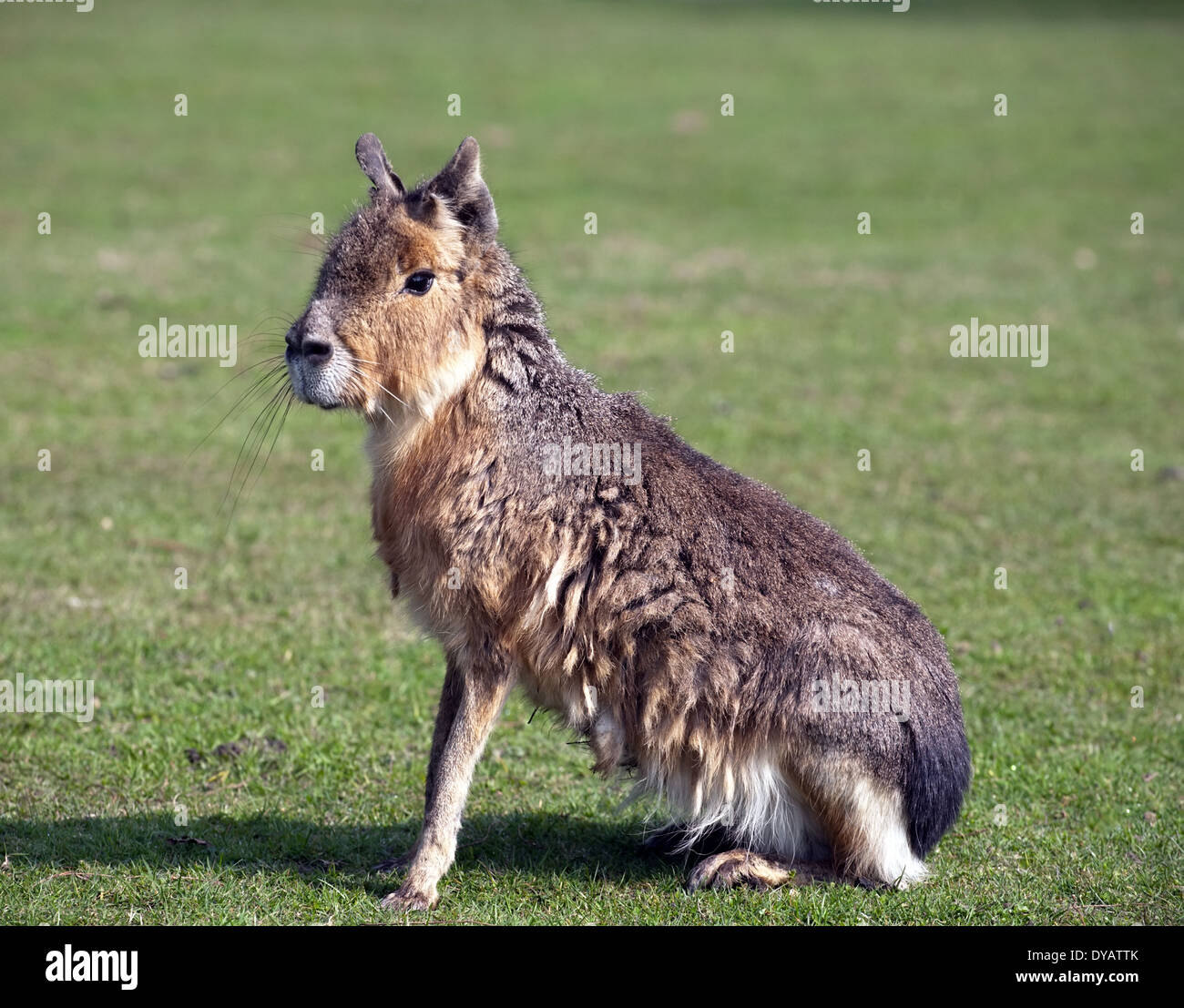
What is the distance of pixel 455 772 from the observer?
16.5ft

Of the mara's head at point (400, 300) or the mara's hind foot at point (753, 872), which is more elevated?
the mara's head at point (400, 300)

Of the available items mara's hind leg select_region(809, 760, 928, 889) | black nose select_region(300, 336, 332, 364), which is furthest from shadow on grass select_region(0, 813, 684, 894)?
black nose select_region(300, 336, 332, 364)

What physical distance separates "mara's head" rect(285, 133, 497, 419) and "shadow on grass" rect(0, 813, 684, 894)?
6.06 feet

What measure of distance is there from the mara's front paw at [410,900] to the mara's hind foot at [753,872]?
39.6 inches

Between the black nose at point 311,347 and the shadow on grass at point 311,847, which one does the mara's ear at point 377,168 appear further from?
the shadow on grass at point 311,847

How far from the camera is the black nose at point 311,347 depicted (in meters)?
4.87

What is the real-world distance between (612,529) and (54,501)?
6215 millimetres

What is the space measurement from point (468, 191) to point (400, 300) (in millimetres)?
473

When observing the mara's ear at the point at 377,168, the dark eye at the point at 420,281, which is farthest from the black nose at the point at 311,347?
the mara's ear at the point at 377,168

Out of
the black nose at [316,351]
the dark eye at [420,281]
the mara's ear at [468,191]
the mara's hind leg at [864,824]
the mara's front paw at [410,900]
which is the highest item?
the mara's ear at [468,191]

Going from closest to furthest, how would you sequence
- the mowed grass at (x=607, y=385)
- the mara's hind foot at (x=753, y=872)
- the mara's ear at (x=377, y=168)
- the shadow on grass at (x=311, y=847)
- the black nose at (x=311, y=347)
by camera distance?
the black nose at (x=311, y=347)
the mara's ear at (x=377, y=168)
the mara's hind foot at (x=753, y=872)
the shadow on grass at (x=311, y=847)
the mowed grass at (x=607, y=385)

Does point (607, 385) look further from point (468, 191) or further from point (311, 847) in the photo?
point (468, 191)

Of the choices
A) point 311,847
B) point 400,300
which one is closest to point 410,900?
point 311,847

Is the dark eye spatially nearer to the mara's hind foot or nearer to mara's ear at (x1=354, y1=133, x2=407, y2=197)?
mara's ear at (x1=354, y1=133, x2=407, y2=197)
